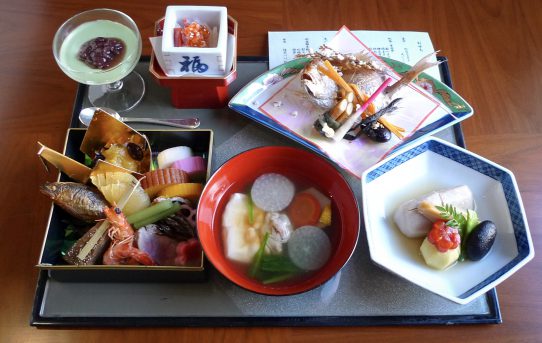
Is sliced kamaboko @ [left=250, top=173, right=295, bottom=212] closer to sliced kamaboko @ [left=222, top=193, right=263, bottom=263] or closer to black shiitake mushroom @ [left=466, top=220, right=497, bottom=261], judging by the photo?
sliced kamaboko @ [left=222, top=193, right=263, bottom=263]

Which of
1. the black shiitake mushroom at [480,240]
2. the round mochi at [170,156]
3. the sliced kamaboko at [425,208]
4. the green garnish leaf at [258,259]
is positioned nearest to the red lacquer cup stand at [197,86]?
the round mochi at [170,156]

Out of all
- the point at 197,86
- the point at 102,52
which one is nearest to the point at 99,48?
the point at 102,52

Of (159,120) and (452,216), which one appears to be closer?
(452,216)

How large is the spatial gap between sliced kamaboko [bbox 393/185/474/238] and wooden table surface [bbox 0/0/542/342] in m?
0.20

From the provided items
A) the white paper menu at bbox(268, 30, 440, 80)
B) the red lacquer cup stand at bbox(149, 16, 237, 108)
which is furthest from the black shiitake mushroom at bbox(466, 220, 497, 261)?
the red lacquer cup stand at bbox(149, 16, 237, 108)

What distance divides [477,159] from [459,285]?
0.28 m

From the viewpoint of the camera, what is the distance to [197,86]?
108 cm

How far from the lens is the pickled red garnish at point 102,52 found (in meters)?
1.05

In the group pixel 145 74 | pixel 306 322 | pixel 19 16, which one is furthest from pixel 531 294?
pixel 19 16

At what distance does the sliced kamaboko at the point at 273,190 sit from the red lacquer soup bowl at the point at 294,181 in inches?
0.5

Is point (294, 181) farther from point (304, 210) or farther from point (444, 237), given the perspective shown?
point (444, 237)

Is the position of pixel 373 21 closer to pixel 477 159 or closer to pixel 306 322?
pixel 477 159

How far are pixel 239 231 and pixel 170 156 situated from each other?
0.79 feet

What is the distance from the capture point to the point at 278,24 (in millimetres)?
1331
